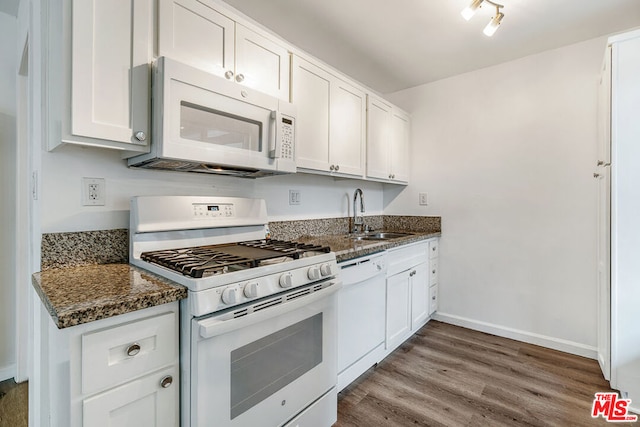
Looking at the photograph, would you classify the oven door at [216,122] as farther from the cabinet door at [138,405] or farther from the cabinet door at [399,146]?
the cabinet door at [399,146]

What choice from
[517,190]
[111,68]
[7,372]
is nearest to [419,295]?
[517,190]

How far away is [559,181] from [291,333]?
249 cm

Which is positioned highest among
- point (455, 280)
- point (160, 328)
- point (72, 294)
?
point (72, 294)

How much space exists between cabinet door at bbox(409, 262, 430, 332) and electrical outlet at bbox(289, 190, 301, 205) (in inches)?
43.3

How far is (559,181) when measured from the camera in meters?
2.49

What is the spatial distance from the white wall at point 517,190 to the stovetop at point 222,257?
1.97 m

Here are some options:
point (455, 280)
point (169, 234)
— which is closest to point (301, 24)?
point (169, 234)

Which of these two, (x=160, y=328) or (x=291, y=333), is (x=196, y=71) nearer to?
(x=160, y=328)

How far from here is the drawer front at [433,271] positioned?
116 inches

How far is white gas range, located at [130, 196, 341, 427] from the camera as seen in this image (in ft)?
3.37

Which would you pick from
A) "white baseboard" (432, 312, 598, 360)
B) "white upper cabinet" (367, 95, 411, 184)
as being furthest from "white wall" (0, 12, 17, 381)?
"white baseboard" (432, 312, 598, 360)

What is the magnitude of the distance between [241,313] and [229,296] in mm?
99

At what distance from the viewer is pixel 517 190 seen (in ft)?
8.80

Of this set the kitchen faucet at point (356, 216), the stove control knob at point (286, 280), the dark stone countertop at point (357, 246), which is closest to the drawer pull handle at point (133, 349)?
the stove control knob at point (286, 280)
